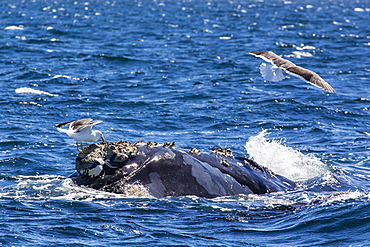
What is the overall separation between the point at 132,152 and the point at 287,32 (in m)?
38.1

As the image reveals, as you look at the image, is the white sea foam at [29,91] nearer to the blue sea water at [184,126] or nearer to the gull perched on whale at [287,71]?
the blue sea water at [184,126]

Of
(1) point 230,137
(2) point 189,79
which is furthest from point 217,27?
(1) point 230,137

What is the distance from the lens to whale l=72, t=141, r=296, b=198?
970cm

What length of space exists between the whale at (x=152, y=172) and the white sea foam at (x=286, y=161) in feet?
9.18

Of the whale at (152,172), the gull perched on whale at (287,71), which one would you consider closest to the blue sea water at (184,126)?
the whale at (152,172)

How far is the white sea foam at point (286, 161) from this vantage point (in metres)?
12.9

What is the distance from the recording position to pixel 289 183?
1128 cm

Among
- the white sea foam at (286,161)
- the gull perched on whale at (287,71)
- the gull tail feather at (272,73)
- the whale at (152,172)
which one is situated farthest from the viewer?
the white sea foam at (286,161)

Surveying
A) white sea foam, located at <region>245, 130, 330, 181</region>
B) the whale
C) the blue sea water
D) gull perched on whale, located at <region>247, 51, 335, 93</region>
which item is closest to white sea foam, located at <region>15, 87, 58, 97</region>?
the blue sea water

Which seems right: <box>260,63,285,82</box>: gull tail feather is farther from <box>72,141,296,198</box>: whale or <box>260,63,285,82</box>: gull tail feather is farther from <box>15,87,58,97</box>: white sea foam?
<box>15,87,58,97</box>: white sea foam

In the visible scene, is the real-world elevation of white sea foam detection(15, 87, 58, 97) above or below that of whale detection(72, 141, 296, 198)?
below

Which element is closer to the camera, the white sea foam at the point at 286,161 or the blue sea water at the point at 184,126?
the blue sea water at the point at 184,126

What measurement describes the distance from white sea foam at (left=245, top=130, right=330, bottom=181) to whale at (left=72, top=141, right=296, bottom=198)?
2.80m

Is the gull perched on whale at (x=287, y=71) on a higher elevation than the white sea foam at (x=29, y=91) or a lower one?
higher
